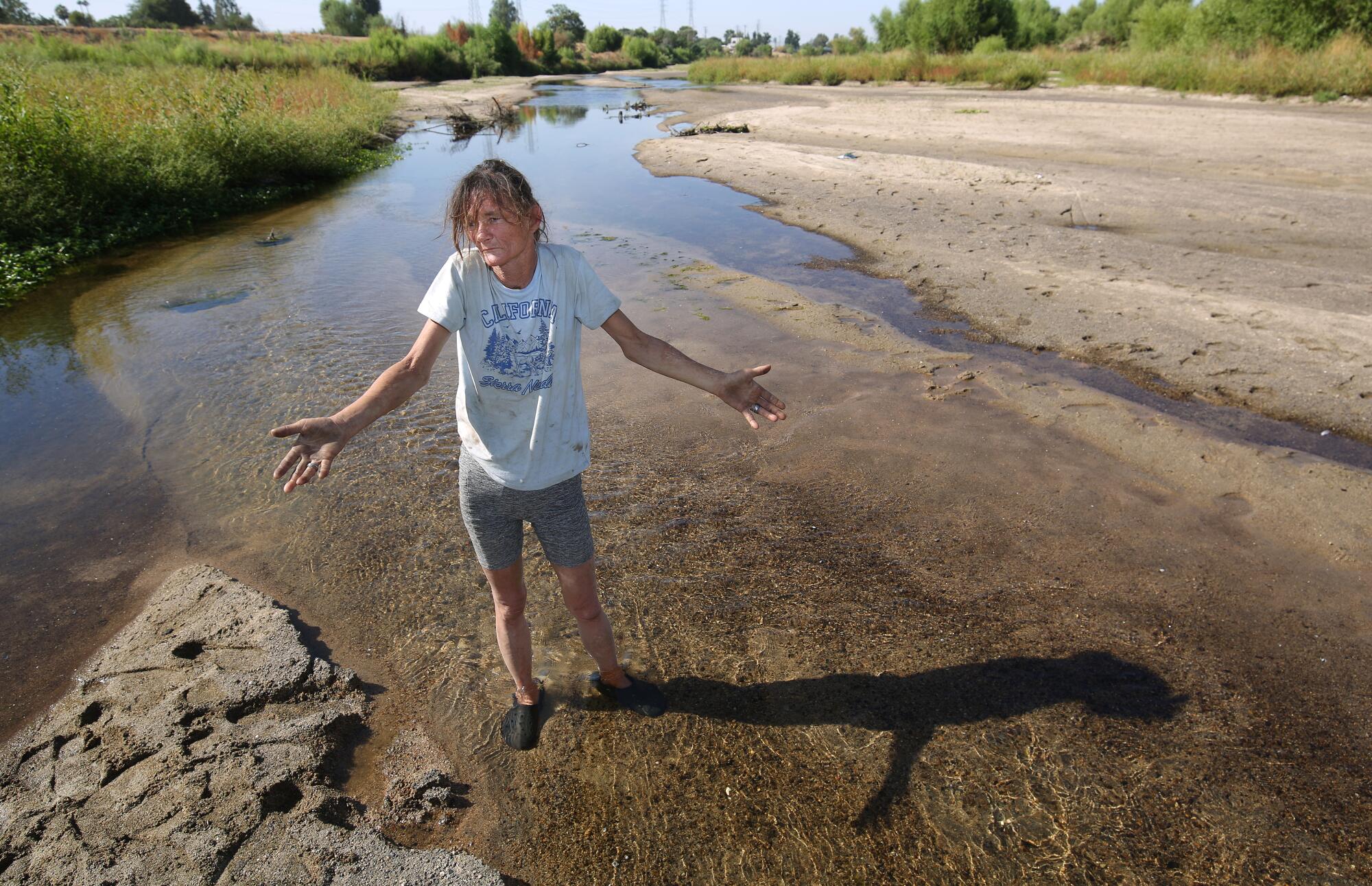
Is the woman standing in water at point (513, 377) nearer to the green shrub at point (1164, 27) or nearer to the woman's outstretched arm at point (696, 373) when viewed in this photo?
the woman's outstretched arm at point (696, 373)

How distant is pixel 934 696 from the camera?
3.09 m

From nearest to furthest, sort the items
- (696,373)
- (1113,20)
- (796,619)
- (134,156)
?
(696,373) < (796,619) < (134,156) < (1113,20)

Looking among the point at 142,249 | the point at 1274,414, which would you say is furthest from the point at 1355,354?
the point at 142,249

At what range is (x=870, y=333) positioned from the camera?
6922 millimetres

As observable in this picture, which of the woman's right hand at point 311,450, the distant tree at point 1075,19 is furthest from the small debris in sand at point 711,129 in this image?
the distant tree at point 1075,19

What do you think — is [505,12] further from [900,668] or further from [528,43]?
[900,668]

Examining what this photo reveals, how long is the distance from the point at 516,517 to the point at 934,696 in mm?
1858

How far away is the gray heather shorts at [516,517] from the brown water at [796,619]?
33.9 inches

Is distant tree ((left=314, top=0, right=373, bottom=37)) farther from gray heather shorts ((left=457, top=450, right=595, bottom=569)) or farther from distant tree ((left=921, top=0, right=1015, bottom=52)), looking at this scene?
gray heather shorts ((left=457, top=450, right=595, bottom=569))

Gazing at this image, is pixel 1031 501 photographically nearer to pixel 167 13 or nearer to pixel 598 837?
pixel 598 837

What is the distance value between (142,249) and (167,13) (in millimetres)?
68372

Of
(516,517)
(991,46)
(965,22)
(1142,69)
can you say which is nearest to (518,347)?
(516,517)

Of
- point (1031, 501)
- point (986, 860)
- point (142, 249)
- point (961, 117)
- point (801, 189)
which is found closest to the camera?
point (986, 860)

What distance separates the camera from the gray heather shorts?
251 centimetres
